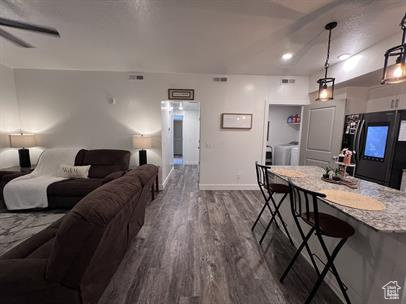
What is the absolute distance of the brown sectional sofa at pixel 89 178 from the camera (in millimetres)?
2943

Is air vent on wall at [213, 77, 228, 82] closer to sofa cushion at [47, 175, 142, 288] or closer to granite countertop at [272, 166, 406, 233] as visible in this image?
granite countertop at [272, 166, 406, 233]

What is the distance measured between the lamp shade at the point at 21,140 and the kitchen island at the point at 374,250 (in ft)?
17.1

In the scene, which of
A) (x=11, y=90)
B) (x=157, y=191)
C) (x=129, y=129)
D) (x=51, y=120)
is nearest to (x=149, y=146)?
(x=129, y=129)

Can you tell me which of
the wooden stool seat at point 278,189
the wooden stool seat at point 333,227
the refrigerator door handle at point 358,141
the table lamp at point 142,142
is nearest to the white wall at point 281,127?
the refrigerator door handle at point 358,141

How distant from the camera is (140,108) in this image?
4.01 metres

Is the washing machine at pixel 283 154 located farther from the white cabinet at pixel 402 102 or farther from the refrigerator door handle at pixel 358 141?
the white cabinet at pixel 402 102

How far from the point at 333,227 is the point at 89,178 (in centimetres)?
386

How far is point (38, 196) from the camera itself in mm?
2881

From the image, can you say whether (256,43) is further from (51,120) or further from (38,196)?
(51,120)

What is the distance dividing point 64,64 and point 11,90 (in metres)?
1.39

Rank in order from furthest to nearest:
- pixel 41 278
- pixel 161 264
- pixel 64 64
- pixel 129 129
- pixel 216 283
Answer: pixel 129 129 < pixel 64 64 < pixel 161 264 < pixel 216 283 < pixel 41 278

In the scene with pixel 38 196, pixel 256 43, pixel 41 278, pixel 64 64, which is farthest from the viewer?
pixel 64 64

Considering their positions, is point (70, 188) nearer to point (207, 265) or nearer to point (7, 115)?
point (7, 115)

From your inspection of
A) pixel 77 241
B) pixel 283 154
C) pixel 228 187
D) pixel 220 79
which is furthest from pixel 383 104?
pixel 77 241
